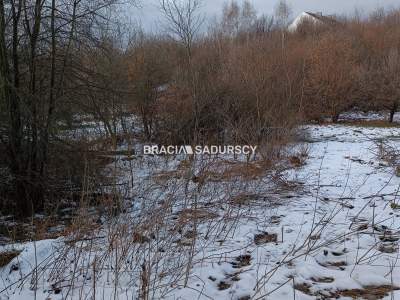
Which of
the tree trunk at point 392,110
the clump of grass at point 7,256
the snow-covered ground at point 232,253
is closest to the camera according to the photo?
the snow-covered ground at point 232,253

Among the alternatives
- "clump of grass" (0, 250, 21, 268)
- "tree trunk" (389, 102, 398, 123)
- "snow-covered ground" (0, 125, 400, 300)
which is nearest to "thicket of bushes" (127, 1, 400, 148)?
"tree trunk" (389, 102, 398, 123)

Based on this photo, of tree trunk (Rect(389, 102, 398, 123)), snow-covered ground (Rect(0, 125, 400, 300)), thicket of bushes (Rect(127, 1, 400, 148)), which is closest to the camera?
snow-covered ground (Rect(0, 125, 400, 300))

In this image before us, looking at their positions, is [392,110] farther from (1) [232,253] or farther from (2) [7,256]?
(2) [7,256]

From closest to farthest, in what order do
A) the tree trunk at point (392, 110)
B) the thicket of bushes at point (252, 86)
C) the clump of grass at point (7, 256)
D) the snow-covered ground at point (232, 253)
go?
the snow-covered ground at point (232, 253)
the clump of grass at point (7, 256)
the thicket of bushes at point (252, 86)
the tree trunk at point (392, 110)

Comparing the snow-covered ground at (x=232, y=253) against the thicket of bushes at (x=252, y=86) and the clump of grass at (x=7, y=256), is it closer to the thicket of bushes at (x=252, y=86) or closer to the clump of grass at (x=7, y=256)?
the clump of grass at (x=7, y=256)

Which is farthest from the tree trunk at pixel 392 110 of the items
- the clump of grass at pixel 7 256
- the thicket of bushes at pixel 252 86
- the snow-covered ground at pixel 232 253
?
the clump of grass at pixel 7 256

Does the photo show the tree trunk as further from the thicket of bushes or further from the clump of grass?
the clump of grass

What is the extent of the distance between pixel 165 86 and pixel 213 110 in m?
2.06

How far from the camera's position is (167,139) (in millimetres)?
10938

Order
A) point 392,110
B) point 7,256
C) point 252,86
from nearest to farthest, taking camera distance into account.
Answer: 1. point 7,256
2. point 252,86
3. point 392,110

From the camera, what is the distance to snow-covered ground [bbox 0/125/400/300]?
2926mm

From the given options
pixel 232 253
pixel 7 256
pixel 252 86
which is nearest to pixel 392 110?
pixel 252 86

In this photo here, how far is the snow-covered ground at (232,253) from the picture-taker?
2.93 meters

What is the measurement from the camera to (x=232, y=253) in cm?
362
